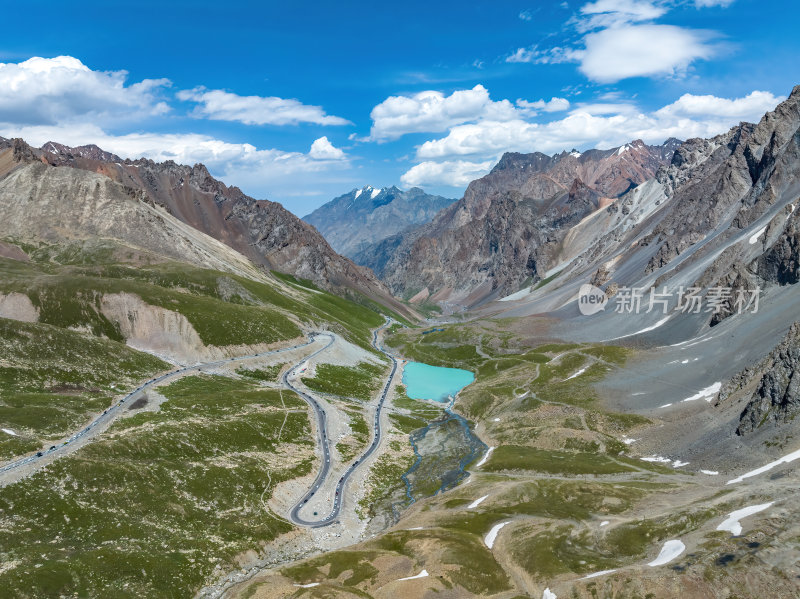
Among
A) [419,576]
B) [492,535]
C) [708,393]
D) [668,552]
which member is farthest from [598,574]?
[708,393]

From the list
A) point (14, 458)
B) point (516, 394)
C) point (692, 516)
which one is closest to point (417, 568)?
point (692, 516)

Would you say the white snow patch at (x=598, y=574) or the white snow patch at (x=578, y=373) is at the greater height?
the white snow patch at (x=578, y=373)

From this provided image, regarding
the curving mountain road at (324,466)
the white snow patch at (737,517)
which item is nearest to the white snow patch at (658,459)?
the white snow patch at (737,517)

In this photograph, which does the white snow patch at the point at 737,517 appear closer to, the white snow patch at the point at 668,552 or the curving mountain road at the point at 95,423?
the white snow patch at the point at 668,552

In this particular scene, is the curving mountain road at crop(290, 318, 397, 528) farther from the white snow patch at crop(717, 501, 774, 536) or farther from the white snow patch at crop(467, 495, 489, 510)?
the white snow patch at crop(717, 501, 774, 536)

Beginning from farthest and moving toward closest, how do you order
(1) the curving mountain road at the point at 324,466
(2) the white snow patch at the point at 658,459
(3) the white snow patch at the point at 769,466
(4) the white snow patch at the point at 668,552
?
(2) the white snow patch at the point at 658,459, (1) the curving mountain road at the point at 324,466, (3) the white snow patch at the point at 769,466, (4) the white snow patch at the point at 668,552

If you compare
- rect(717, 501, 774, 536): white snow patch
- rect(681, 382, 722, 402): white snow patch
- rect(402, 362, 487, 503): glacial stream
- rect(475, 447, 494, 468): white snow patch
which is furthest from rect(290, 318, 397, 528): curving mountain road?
rect(681, 382, 722, 402): white snow patch
